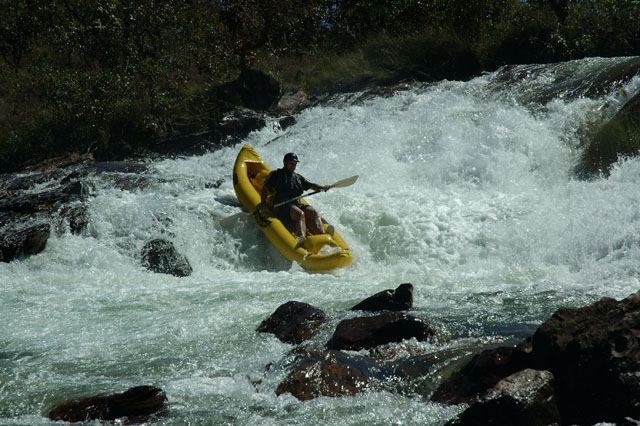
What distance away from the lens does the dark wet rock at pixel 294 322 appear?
3906mm

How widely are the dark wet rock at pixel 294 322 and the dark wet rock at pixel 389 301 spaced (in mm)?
342

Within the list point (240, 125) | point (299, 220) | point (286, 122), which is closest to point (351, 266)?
point (299, 220)

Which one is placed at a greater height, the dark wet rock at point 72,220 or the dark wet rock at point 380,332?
the dark wet rock at point 72,220

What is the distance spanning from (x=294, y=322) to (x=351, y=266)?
7.63 feet

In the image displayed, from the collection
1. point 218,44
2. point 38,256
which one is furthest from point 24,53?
point 38,256

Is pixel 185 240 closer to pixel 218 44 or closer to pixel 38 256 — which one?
pixel 38 256

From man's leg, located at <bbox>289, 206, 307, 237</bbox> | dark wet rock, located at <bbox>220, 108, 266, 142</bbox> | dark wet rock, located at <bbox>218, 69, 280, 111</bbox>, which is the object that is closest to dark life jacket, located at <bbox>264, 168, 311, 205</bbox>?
man's leg, located at <bbox>289, 206, 307, 237</bbox>

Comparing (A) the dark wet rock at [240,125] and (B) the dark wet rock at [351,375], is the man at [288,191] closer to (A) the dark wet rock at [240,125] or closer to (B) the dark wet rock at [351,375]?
(B) the dark wet rock at [351,375]

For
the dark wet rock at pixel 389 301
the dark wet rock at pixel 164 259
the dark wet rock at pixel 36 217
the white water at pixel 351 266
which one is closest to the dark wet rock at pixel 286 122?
the white water at pixel 351 266

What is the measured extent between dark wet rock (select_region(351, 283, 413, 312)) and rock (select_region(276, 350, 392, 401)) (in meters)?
1.04

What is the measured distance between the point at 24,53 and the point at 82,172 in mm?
6831

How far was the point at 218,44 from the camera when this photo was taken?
14.1m

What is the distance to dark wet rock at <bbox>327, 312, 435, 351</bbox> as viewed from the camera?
357cm

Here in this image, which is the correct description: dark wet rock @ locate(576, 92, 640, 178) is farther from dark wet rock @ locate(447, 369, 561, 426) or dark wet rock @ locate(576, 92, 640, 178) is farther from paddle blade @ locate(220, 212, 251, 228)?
dark wet rock @ locate(447, 369, 561, 426)
